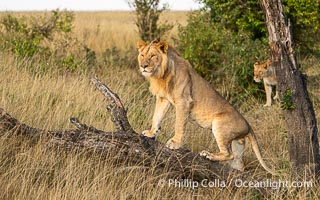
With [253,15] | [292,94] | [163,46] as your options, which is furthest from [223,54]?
[292,94]

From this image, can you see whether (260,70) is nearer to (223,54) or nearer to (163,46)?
(223,54)

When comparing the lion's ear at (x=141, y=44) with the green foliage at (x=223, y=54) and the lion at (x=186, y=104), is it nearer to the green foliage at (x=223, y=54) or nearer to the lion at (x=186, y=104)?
the lion at (x=186, y=104)

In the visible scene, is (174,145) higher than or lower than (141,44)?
lower

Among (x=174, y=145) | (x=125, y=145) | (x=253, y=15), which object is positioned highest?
(x=253, y=15)

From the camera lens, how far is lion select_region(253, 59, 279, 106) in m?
10.1

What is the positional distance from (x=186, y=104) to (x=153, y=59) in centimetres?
52

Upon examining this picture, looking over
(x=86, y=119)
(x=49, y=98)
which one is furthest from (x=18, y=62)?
(x=86, y=119)

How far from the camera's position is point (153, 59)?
5621mm

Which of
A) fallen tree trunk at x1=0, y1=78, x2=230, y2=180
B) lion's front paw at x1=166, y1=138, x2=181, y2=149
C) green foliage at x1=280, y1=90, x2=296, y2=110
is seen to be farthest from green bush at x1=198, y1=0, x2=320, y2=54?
fallen tree trunk at x1=0, y1=78, x2=230, y2=180

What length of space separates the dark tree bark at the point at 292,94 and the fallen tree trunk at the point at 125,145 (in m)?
0.71

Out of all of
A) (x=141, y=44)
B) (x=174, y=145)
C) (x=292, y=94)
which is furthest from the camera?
(x=141, y=44)

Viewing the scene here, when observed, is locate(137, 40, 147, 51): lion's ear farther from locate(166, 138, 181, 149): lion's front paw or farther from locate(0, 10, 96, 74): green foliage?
locate(0, 10, 96, 74): green foliage

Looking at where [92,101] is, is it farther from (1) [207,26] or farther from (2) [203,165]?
(1) [207,26]

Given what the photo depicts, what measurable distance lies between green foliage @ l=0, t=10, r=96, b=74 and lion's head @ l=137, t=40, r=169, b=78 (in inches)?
169
